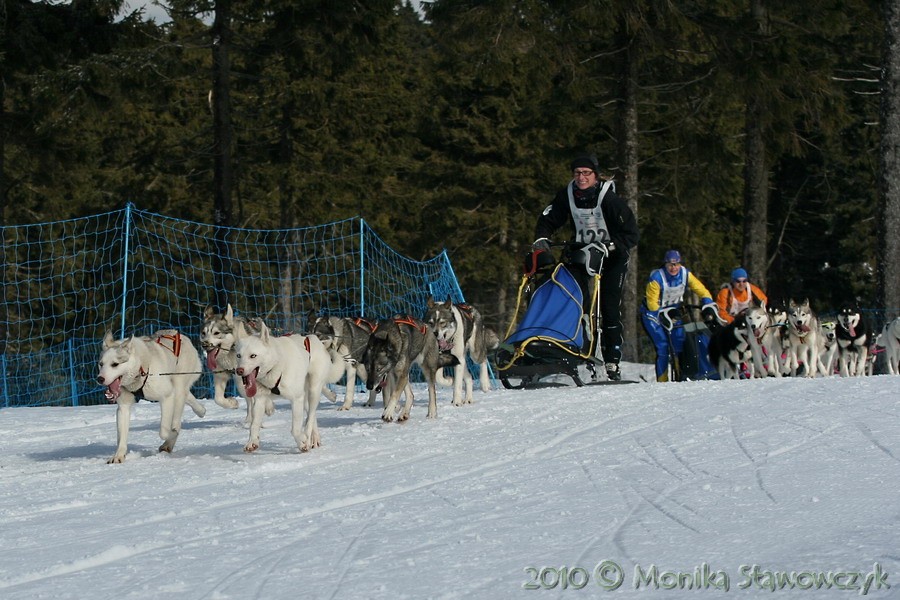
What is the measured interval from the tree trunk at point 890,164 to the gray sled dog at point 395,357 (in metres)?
9.83

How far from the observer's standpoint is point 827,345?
14.7m

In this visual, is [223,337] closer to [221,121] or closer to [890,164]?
[221,121]

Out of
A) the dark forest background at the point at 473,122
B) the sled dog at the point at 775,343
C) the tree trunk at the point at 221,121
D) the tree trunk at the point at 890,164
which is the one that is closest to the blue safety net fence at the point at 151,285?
the tree trunk at the point at 221,121

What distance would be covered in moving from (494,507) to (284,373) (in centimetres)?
264

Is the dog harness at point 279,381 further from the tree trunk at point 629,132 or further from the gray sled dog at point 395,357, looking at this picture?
the tree trunk at point 629,132

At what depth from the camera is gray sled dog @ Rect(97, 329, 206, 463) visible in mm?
8062

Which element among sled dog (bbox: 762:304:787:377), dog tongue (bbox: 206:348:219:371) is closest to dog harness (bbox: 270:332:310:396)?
dog tongue (bbox: 206:348:219:371)

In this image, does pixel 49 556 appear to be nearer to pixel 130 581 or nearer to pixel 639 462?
pixel 130 581

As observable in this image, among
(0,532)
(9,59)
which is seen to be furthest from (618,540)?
(9,59)

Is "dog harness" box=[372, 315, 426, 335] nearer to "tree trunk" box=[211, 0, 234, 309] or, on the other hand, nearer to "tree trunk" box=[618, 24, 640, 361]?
"tree trunk" box=[211, 0, 234, 309]

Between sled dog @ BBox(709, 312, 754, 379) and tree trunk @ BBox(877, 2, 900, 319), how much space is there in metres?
4.75

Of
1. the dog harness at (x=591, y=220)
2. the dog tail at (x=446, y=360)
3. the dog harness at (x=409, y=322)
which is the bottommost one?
the dog tail at (x=446, y=360)

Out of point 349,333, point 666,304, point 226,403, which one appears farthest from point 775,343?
point 226,403

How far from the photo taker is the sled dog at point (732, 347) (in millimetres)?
13953
